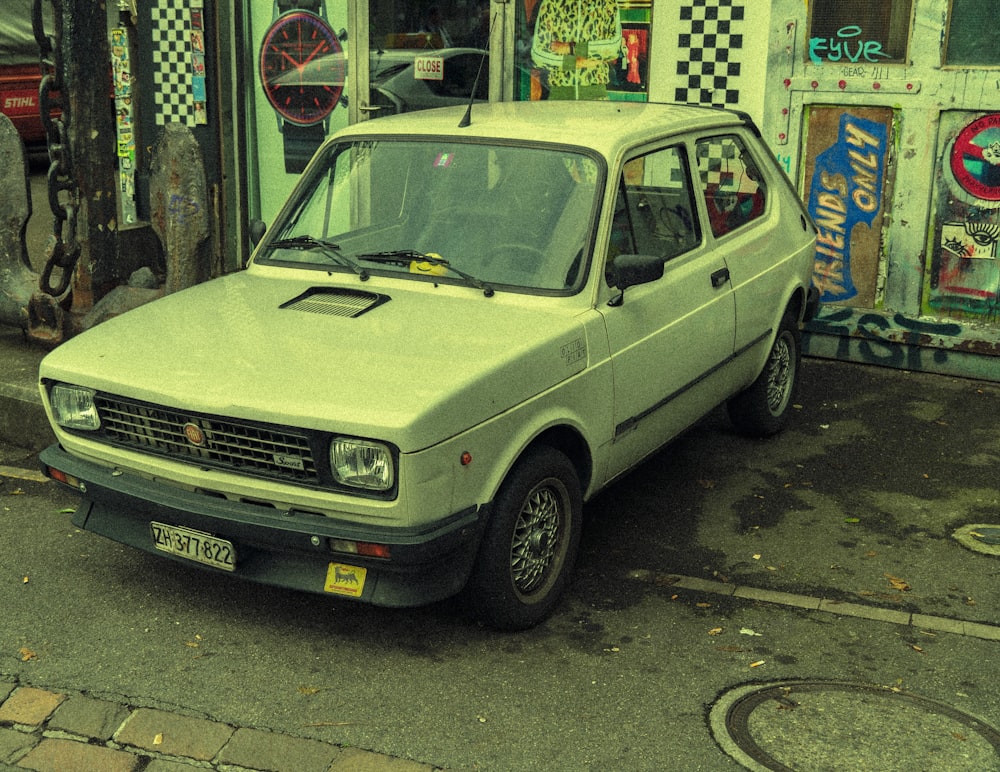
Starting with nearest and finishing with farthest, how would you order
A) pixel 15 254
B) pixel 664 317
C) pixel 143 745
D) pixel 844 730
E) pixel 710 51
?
pixel 143 745, pixel 844 730, pixel 664 317, pixel 15 254, pixel 710 51

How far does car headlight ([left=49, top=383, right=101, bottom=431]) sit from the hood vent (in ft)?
2.78

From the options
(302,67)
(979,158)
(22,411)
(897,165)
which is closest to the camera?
(22,411)

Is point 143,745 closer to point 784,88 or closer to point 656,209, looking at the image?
point 656,209

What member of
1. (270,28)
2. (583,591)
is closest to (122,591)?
(583,591)

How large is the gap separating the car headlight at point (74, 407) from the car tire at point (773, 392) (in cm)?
358

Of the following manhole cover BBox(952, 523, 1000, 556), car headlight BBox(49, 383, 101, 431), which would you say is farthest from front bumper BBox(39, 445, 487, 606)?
manhole cover BBox(952, 523, 1000, 556)

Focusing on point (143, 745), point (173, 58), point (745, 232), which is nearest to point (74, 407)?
point (143, 745)

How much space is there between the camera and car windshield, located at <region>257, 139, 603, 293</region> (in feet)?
17.3

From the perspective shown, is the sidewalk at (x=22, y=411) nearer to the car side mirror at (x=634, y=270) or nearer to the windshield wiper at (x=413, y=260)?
the windshield wiper at (x=413, y=260)

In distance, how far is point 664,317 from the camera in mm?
5613

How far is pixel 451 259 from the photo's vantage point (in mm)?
5363

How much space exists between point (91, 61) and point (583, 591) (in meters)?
4.22

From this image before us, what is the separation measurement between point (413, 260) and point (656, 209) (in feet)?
3.82

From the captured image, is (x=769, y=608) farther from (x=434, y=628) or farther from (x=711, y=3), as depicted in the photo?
(x=711, y=3)
